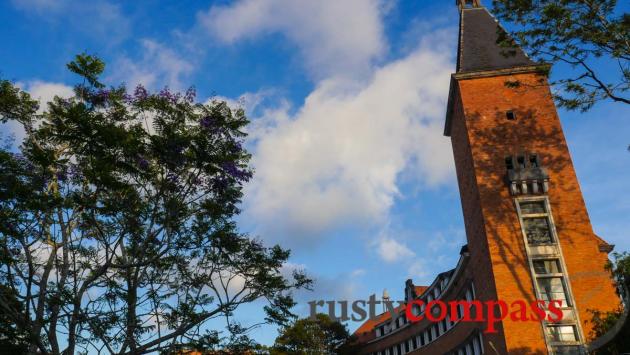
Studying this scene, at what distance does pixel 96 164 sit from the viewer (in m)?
14.9

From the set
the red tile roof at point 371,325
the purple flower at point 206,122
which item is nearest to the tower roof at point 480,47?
the purple flower at point 206,122

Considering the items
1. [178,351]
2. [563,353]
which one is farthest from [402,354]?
[178,351]

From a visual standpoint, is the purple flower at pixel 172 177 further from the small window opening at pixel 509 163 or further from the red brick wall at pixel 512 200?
the small window opening at pixel 509 163

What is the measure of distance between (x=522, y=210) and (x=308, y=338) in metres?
24.3

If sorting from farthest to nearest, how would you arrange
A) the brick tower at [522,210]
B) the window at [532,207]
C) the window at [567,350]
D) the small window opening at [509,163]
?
the small window opening at [509,163] < the window at [532,207] < the brick tower at [522,210] < the window at [567,350]

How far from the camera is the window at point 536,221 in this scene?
27.2 meters

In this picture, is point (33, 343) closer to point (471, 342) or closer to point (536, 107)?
point (471, 342)

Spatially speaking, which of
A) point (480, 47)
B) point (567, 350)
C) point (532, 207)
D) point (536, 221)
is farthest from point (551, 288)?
point (480, 47)

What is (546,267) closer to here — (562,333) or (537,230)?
(537,230)

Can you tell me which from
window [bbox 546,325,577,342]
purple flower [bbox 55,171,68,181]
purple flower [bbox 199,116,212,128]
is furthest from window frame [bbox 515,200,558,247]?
purple flower [bbox 55,171,68,181]

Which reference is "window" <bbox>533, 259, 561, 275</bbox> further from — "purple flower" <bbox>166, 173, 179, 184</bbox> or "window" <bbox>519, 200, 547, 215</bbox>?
"purple flower" <bbox>166, 173, 179, 184</bbox>

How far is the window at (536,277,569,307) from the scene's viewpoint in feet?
84.2

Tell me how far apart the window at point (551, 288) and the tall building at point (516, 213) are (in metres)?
0.05

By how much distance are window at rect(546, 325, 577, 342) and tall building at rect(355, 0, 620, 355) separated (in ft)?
0.15
